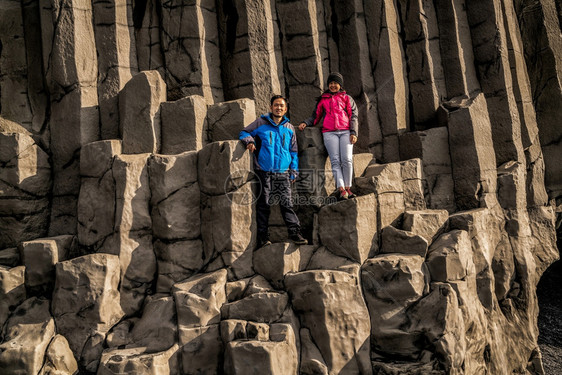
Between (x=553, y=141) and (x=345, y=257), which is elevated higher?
(x=553, y=141)

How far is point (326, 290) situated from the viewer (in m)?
4.42

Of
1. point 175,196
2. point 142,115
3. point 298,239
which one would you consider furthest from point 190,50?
point 298,239

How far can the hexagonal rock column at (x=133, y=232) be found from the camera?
194 inches

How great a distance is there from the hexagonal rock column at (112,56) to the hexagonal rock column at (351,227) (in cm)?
324

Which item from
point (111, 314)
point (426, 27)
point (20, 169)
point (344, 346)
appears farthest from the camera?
point (426, 27)

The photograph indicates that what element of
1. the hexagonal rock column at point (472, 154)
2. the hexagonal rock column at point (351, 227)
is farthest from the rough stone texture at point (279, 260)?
the hexagonal rock column at point (472, 154)

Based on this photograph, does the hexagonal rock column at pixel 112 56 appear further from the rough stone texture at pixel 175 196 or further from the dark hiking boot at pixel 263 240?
the dark hiking boot at pixel 263 240

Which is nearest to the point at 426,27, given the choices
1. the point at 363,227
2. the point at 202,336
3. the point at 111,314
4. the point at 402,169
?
the point at 402,169

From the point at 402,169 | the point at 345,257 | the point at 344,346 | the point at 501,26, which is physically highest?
the point at 501,26

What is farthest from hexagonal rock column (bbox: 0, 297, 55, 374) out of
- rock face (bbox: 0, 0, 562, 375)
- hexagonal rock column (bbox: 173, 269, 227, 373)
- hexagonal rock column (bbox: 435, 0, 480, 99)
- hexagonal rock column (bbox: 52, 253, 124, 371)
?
hexagonal rock column (bbox: 435, 0, 480, 99)

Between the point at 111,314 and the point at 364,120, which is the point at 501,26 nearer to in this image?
the point at 364,120

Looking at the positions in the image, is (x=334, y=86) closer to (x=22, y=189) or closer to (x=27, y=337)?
(x=22, y=189)

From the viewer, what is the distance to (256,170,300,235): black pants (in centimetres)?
489

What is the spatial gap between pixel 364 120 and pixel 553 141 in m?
3.75
